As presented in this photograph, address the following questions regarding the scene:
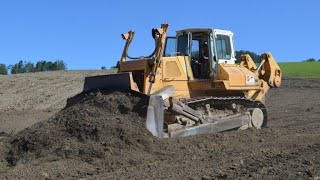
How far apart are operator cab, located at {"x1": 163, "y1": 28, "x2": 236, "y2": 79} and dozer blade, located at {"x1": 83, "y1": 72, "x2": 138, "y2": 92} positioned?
7.59 ft

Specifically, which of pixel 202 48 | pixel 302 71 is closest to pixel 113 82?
pixel 202 48

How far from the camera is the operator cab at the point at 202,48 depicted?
13.8 metres

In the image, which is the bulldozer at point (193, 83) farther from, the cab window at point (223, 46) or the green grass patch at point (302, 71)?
the green grass patch at point (302, 71)

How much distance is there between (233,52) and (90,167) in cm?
711

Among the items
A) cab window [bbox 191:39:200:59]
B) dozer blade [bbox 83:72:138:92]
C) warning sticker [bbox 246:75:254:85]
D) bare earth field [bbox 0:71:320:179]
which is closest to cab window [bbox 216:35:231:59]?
cab window [bbox 191:39:200:59]

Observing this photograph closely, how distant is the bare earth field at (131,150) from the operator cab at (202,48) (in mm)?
2082

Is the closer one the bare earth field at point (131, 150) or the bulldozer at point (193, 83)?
the bare earth field at point (131, 150)

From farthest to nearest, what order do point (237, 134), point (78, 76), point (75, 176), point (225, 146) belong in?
point (78, 76) → point (237, 134) → point (225, 146) → point (75, 176)

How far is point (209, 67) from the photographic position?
13.8 metres

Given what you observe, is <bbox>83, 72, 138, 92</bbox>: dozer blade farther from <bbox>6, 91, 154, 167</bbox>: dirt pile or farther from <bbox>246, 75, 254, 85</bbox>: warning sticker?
<bbox>246, 75, 254, 85</bbox>: warning sticker

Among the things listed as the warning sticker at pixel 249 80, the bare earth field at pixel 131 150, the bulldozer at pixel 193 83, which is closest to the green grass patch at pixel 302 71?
the warning sticker at pixel 249 80

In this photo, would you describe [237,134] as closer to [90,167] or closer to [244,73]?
[244,73]

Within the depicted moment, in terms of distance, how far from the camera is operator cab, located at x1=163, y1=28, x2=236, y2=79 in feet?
45.2

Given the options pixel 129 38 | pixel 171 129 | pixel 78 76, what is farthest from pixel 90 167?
pixel 78 76
